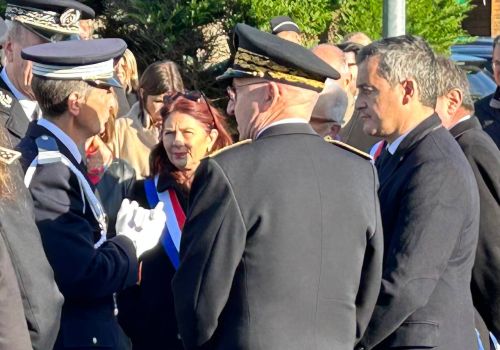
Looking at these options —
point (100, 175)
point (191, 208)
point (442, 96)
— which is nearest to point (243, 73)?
point (191, 208)

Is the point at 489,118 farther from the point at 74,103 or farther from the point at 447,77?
the point at 74,103

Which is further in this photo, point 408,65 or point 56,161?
point 408,65

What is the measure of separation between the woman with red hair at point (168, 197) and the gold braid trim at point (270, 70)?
51.6 inches

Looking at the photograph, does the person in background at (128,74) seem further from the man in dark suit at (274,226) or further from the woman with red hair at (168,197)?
the man in dark suit at (274,226)

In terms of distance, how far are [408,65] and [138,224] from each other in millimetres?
1198

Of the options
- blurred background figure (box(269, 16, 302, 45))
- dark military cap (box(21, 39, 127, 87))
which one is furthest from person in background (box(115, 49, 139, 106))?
dark military cap (box(21, 39, 127, 87))

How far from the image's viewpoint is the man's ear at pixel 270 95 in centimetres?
342

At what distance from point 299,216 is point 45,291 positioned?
797 millimetres

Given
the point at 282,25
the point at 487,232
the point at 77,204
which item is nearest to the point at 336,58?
the point at 282,25

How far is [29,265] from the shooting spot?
320 cm

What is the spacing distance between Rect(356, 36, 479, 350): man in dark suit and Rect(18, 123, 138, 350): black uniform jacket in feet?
3.07

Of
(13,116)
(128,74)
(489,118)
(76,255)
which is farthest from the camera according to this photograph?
(128,74)

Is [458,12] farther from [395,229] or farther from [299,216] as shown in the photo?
[299,216]

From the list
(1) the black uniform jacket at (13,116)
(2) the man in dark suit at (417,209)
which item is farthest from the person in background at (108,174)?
(2) the man in dark suit at (417,209)
